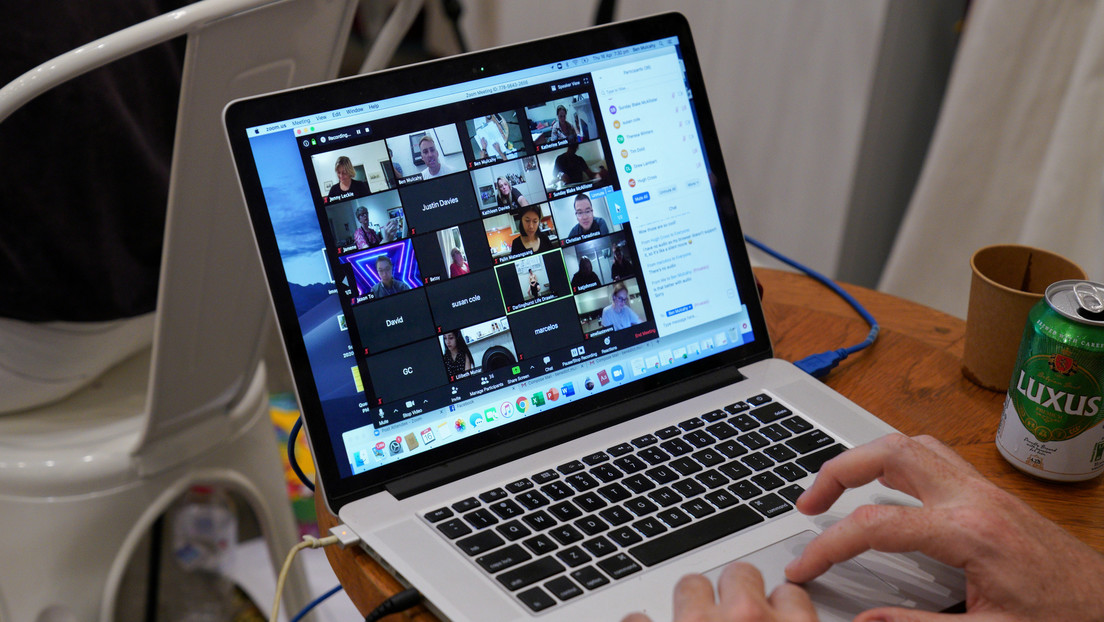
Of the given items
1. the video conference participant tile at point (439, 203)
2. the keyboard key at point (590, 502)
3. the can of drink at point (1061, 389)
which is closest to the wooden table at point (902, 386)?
the can of drink at point (1061, 389)

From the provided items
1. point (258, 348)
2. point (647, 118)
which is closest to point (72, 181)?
point (258, 348)

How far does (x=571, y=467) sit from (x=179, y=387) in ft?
1.34

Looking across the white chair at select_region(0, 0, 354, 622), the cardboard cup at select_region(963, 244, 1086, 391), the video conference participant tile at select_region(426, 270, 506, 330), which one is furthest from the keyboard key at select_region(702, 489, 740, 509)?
the white chair at select_region(0, 0, 354, 622)

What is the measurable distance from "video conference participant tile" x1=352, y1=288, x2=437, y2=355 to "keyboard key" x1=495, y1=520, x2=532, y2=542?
0.15 meters

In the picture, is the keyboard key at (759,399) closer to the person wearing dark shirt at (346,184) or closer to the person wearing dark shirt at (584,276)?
the person wearing dark shirt at (584,276)

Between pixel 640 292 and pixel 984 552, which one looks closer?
pixel 984 552

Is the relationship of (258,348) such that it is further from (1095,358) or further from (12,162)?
(1095,358)

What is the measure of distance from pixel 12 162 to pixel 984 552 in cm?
84

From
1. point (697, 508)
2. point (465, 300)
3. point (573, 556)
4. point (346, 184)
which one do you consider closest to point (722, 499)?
point (697, 508)

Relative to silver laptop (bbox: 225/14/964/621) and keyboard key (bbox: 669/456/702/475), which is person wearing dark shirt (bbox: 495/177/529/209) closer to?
silver laptop (bbox: 225/14/964/621)

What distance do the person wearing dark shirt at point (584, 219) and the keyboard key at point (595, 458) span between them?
17 centimetres

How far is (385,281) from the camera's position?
64cm

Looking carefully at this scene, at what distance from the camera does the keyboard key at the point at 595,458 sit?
0.65 metres

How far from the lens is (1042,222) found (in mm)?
1427
